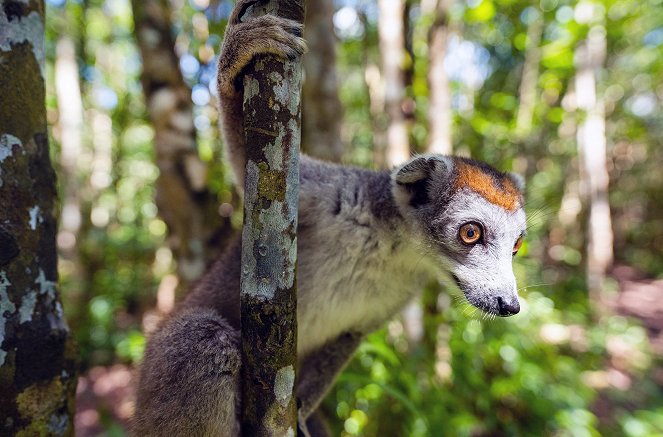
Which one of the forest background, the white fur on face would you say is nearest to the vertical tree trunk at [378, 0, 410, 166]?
the forest background

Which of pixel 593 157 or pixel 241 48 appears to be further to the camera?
pixel 593 157

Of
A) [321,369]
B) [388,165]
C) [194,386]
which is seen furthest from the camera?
[388,165]

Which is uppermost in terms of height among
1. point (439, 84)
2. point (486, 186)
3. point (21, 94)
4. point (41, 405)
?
point (439, 84)

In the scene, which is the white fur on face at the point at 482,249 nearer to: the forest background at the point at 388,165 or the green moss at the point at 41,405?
the forest background at the point at 388,165

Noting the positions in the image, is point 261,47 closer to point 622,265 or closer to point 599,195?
point 599,195

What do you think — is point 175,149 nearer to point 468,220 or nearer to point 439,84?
point 439,84

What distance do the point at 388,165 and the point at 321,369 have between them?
3.20 meters

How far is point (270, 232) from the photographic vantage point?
1.89 m

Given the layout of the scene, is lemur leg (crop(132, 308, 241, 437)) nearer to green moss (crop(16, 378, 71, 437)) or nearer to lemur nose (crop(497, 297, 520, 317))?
green moss (crop(16, 378, 71, 437))

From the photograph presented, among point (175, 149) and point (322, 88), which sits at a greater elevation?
point (322, 88)

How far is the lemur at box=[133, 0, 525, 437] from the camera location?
2.37m

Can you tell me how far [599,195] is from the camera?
39.7 ft

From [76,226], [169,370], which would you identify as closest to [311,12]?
[169,370]

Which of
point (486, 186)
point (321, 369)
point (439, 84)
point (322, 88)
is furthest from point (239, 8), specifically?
point (439, 84)
